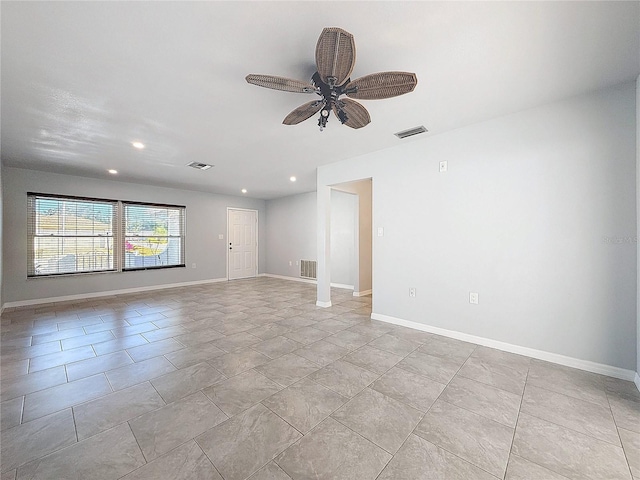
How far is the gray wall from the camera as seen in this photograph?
745 cm

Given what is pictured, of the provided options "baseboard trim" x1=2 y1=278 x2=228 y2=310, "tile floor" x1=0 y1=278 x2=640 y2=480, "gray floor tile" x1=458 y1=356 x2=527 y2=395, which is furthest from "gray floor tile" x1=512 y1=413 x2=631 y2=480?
"baseboard trim" x1=2 y1=278 x2=228 y2=310

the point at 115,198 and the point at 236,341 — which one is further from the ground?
the point at 115,198

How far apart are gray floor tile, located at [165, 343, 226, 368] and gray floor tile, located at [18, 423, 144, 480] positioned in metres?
0.96

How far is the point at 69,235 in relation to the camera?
5.34m

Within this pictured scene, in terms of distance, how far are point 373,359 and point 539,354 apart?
66.5 inches

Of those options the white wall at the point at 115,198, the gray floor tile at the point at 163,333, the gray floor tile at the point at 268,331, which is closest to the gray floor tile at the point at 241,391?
the gray floor tile at the point at 268,331

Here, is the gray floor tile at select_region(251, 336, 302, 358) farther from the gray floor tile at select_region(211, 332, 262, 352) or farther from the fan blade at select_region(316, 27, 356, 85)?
the fan blade at select_region(316, 27, 356, 85)

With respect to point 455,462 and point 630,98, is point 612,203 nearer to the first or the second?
point 630,98

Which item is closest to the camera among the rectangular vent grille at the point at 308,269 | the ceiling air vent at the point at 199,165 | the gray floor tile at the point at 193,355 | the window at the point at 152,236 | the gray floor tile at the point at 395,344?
the gray floor tile at the point at 193,355

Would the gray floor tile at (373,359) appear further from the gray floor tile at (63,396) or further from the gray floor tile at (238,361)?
the gray floor tile at (63,396)

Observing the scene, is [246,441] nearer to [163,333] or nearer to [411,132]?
[163,333]

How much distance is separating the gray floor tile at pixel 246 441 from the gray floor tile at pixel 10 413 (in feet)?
4.32

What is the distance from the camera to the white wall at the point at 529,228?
2.31 meters

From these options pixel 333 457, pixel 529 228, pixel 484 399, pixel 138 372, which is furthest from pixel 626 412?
pixel 138 372
